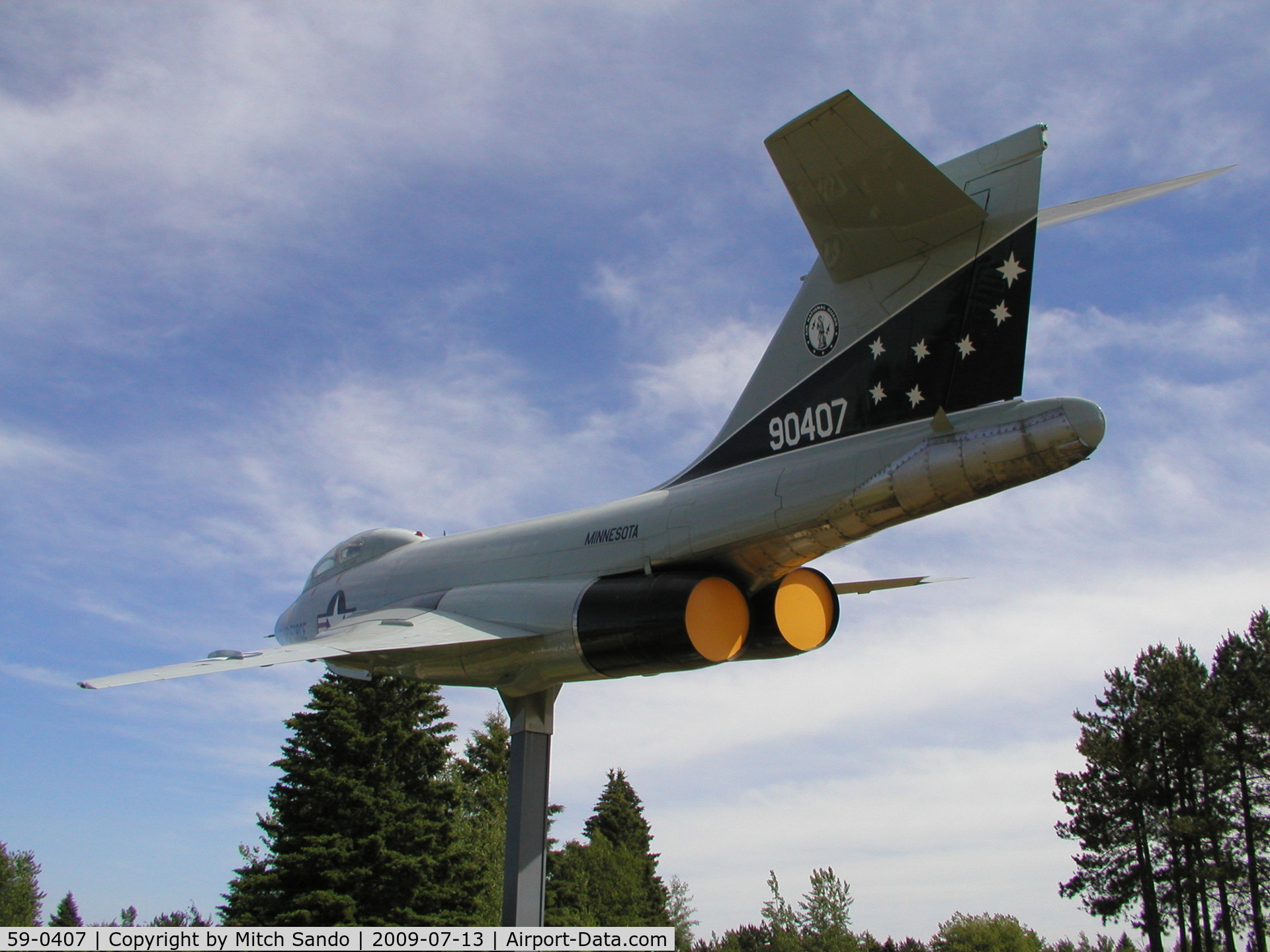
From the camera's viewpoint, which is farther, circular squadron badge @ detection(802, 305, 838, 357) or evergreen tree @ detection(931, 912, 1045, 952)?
evergreen tree @ detection(931, 912, 1045, 952)

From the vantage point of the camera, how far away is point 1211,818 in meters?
23.1

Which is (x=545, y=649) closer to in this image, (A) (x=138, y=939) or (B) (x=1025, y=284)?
(A) (x=138, y=939)

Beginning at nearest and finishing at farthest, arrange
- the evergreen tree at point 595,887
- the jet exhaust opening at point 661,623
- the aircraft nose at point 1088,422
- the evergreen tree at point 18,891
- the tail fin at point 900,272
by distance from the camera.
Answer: the aircraft nose at point 1088,422
the tail fin at point 900,272
the jet exhaust opening at point 661,623
the evergreen tree at point 595,887
the evergreen tree at point 18,891

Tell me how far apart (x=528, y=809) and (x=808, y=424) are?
463cm

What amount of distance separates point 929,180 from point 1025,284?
1.03 m

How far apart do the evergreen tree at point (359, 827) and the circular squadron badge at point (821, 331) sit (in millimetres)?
14592

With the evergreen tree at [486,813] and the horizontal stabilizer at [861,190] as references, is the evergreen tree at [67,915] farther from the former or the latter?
the horizontal stabilizer at [861,190]

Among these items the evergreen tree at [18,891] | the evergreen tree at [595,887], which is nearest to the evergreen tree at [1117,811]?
the evergreen tree at [595,887]

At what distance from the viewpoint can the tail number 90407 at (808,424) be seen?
811cm

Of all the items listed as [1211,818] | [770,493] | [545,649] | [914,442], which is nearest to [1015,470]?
[914,442]

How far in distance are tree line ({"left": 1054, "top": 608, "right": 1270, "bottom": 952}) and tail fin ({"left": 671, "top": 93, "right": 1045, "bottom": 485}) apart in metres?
20.1

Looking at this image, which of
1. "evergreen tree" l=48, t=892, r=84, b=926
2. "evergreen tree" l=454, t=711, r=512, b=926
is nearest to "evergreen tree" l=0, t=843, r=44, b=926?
"evergreen tree" l=48, t=892, r=84, b=926

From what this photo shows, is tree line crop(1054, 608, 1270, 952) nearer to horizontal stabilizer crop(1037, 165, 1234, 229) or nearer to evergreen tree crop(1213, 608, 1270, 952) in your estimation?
evergreen tree crop(1213, 608, 1270, 952)

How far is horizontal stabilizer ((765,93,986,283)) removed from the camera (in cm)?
672
